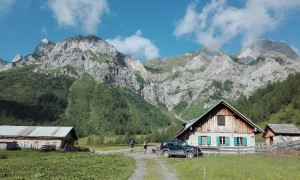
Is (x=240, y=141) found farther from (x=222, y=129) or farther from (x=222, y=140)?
(x=222, y=129)

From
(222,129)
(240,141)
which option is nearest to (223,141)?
(222,129)

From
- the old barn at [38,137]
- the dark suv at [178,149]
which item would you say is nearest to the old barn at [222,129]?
the dark suv at [178,149]

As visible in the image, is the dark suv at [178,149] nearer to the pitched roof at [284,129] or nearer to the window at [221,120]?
the window at [221,120]

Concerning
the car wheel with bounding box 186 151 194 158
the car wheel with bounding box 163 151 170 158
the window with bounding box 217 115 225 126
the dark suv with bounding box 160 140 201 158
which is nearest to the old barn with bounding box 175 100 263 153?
the window with bounding box 217 115 225 126

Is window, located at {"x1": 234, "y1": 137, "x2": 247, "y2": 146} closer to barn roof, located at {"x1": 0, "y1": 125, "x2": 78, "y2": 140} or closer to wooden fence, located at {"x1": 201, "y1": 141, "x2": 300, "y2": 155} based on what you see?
wooden fence, located at {"x1": 201, "y1": 141, "x2": 300, "y2": 155}

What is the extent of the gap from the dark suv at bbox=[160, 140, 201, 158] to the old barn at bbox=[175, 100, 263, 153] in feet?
34.0

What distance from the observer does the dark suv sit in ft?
162

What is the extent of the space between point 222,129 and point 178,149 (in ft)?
49.6

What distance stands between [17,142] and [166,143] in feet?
160

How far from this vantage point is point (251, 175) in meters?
24.6

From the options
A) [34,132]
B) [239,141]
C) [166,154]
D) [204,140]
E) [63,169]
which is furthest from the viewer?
[34,132]

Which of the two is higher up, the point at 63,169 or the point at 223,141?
the point at 223,141

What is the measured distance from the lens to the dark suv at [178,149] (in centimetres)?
4933

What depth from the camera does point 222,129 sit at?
203ft
